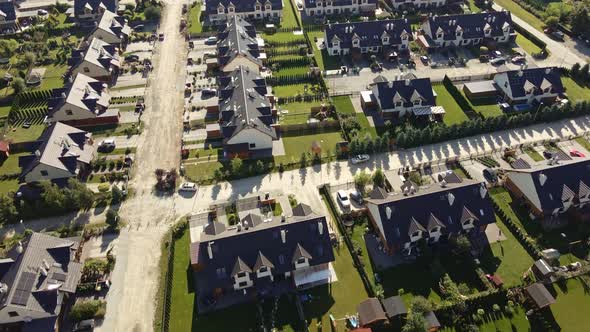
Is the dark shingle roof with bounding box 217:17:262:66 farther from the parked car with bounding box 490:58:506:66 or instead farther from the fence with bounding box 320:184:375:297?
the parked car with bounding box 490:58:506:66

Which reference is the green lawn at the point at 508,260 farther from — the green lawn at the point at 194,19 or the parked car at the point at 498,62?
the green lawn at the point at 194,19

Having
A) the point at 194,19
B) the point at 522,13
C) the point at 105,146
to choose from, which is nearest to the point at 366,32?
the point at 194,19

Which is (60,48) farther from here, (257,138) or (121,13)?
(257,138)

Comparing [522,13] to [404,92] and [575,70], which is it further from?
[404,92]

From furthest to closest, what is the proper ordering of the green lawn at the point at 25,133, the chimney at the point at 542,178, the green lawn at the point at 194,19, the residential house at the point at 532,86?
1. the green lawn at the point at 194,19
2. the residential house at the point at 532,86
3. the green lawn at the point at 25,133
4. the chimney at the point at 542,178

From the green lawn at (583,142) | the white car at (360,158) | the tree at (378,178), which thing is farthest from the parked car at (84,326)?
the green lawn at (583,142)
